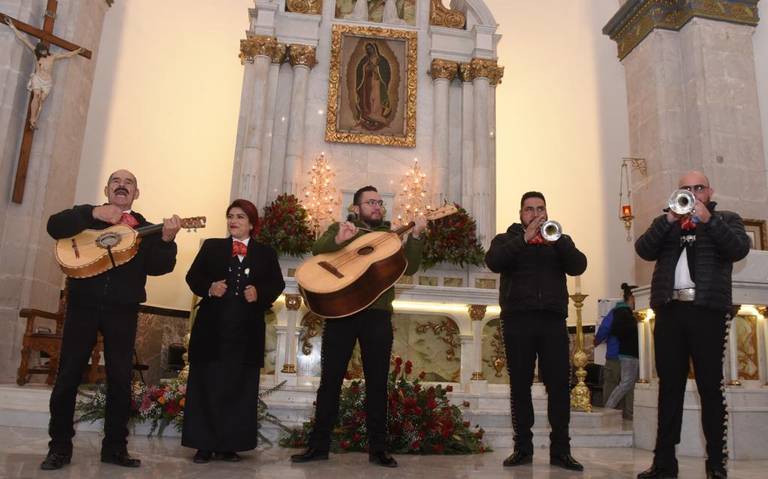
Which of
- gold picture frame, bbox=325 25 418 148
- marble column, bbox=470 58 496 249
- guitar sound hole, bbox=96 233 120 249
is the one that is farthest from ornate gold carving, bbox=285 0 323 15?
guitar sound hole, bbox=96 233 120 249

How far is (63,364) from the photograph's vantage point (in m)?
3.68

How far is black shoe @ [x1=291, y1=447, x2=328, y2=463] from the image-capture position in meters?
4.02

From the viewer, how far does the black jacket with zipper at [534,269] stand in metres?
4.06

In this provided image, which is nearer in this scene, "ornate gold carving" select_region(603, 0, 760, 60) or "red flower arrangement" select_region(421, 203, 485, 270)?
"red flower arrangement" select_region(421, 203, 485, 270)

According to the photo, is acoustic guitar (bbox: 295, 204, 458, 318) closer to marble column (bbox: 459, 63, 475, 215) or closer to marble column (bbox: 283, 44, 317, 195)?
marble column (bbox: 283, 44, 317, 195)

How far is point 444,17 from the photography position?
10.5 metres

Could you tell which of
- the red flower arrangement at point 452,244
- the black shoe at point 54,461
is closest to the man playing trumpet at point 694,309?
the black shoe at point 54,461

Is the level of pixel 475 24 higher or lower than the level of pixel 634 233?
higher

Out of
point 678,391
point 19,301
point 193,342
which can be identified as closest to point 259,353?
point 193,342

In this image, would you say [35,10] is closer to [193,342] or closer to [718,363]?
[193,342]

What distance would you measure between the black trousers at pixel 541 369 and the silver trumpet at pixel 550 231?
0.52 metres

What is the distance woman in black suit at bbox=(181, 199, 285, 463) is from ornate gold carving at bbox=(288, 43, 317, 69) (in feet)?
20.0

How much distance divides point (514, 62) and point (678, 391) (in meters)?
10.3

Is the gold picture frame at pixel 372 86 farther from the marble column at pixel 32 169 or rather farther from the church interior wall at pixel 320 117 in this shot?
the marble column at pixel 32 169
